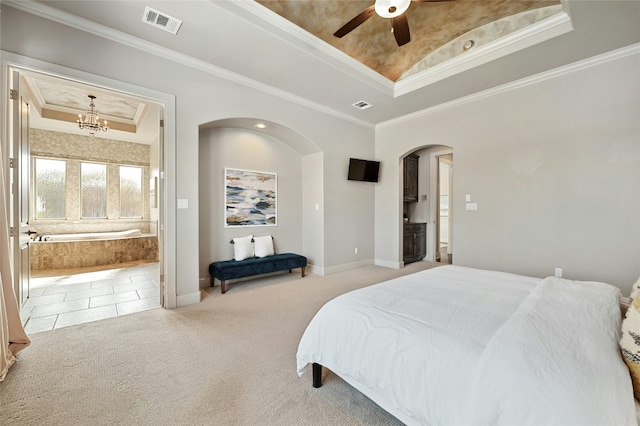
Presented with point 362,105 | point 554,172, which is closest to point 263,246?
point 362,105

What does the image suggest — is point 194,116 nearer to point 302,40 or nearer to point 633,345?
point 302,40

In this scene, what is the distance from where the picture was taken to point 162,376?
6.38 feet

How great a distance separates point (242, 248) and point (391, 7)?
3659 mm

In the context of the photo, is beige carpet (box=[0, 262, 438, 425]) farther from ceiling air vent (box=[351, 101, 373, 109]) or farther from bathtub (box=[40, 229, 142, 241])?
bathtub (box=[40, 229, 142, 241])

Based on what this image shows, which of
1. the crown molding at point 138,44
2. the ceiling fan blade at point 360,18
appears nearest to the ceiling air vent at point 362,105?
the crown molding at point 138,44

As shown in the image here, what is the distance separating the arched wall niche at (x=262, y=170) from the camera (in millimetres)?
4176

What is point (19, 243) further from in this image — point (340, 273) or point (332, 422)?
point (340, 273)

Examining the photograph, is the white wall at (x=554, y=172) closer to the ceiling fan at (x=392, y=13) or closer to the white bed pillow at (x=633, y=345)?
the ceiling fan at (x=392, y=13)

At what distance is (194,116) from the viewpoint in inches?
134

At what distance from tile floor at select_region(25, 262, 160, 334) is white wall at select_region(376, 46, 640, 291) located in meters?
4.94

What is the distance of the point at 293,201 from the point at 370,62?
8.91 ft

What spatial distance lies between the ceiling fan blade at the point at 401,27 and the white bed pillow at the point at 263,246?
11.3 ft

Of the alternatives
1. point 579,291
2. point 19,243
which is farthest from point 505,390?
point 19,243

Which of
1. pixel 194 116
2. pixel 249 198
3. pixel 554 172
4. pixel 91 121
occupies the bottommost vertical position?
pixel 249 198
